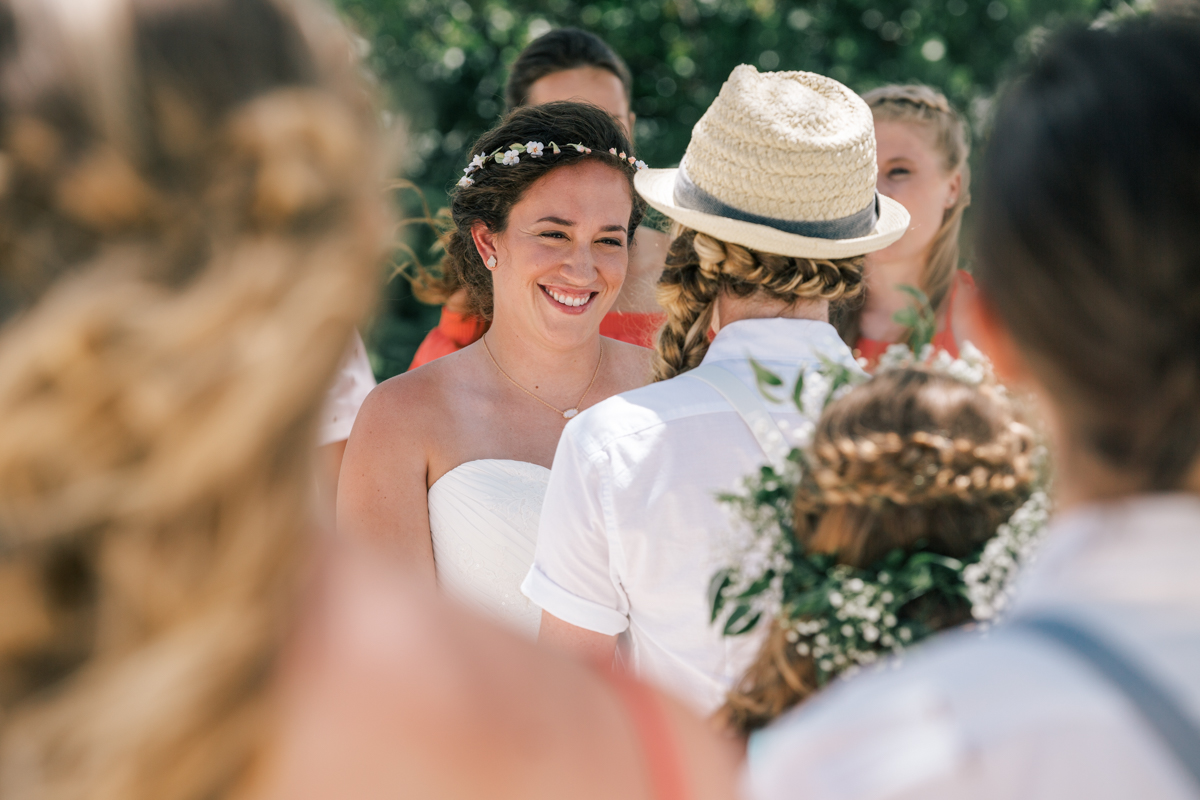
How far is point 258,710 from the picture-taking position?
2.53 ft

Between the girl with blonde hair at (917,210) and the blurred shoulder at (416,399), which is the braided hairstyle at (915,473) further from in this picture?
the girl with blonde hair at (917,210)

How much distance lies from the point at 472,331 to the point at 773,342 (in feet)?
7.06

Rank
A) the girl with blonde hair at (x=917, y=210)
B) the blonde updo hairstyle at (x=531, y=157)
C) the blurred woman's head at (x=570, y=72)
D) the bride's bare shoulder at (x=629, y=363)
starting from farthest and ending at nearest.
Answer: the blurred woman's head at (x=570, y=72)
the girl with blonde hair at (x=917, y=210)
the bride's bare shoulder at (x=629, y=363)
the blonde updo hairstyle at (x=531, y=157)

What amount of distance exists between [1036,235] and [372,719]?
0.72m

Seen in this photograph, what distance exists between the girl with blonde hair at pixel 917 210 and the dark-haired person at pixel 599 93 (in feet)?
2.90

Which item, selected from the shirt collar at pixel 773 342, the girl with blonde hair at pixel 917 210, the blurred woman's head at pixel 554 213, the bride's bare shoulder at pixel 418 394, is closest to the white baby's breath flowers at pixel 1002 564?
the shirt collar at pixel 773 342

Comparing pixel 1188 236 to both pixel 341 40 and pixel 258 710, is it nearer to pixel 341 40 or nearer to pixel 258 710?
pixel 341 40

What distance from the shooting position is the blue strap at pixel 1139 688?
0.76 m

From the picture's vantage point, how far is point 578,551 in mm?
1948

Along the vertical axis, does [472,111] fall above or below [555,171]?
below

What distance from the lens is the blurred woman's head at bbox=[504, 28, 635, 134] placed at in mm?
4641

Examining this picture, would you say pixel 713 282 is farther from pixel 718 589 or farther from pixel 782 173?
pixel 718 589

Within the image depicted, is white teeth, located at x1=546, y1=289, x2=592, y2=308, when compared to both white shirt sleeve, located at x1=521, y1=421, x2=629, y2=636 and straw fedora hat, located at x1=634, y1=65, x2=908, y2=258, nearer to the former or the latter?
straw fedora hat, located at x1=634, y1=65, x2=908, y2=258

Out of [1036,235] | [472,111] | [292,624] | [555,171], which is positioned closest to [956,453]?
[1036,235]
